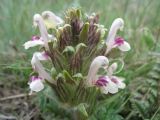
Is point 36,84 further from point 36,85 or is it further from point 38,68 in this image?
point 38,68

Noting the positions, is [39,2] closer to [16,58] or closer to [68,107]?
[16,58]

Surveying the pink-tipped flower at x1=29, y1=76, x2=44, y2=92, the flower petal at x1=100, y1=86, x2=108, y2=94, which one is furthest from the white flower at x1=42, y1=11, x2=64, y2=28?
the flower petal at x1=100, y1=86, x2=108, y2=94

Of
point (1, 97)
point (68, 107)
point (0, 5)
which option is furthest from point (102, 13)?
point (68, 107)

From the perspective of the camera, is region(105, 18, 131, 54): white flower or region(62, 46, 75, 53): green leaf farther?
region(105, 18, 131, 54): white flower

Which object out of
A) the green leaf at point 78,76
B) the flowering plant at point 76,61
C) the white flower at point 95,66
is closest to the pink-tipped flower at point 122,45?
the flowering plant at point 76,61

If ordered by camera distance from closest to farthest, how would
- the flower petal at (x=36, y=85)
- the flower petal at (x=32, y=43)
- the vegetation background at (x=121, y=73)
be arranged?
the flower petal at (x=36, y=85) → the flower petal at (x=32, y=43) → the vegetation background at (x=121, y=73)

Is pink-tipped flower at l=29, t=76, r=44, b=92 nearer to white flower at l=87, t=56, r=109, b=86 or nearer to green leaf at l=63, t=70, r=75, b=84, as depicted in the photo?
green leaf at l=63, t=70, r=75, b=84

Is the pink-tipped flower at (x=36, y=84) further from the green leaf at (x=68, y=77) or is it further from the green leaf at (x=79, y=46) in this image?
the green leaf at (x=79, y=46)
